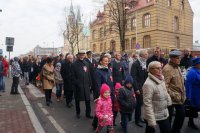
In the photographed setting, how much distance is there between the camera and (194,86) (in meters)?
6.93

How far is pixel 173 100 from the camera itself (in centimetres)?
624

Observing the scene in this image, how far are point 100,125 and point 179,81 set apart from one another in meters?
2.10

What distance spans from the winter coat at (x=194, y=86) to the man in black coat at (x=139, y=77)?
1.71m

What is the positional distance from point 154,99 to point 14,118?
5.38 metres

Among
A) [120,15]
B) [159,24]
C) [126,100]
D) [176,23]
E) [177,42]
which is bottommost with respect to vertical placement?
[126,100]

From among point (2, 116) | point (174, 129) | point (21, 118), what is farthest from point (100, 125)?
point (2, 116)

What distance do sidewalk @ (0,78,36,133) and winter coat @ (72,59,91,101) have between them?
63.7 inches

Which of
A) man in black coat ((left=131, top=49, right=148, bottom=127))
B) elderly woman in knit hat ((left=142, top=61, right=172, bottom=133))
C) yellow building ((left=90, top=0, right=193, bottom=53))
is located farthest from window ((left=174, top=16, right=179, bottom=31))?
elderly woman in knit hat ((left=142, top=61, right=172, bottom=133))

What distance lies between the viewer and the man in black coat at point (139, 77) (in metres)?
8.28

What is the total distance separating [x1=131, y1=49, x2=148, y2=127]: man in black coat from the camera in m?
8.28

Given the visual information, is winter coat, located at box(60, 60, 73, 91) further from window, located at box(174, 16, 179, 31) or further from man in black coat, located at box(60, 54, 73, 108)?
window, located at box(174, 16, 179, 31)

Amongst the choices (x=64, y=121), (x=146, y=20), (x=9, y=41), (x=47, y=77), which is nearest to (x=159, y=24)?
(x=146, y=20)

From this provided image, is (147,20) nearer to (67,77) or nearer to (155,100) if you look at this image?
(67,77)

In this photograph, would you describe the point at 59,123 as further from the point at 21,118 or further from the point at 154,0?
the point at 154,0
